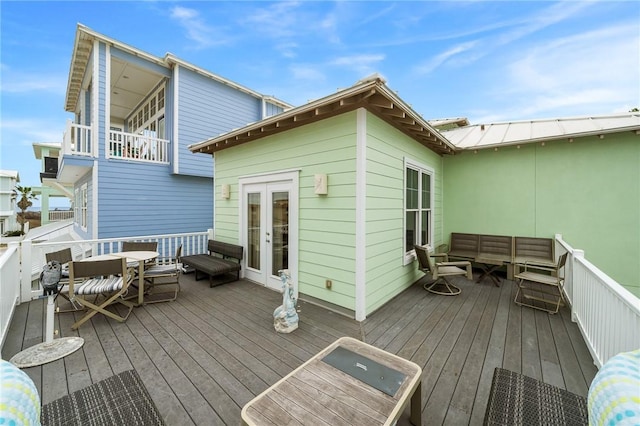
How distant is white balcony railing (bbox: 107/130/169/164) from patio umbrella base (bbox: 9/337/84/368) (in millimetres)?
5653

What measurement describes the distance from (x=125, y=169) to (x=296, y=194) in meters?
5.94

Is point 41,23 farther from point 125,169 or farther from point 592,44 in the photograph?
point 592,44

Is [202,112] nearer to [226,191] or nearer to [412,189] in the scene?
[226,191]

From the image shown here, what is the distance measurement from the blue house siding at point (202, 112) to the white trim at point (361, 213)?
6.68 meters

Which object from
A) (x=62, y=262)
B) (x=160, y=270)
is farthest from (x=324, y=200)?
(x=62, y=262)

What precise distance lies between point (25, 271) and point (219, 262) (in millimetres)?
2968

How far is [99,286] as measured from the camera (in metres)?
3.38

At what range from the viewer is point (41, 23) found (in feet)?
18.7

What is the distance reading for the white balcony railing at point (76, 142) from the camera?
6.16m

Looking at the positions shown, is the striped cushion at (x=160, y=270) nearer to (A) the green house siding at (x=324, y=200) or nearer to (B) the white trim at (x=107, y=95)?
(A) the green house siding at (x=324, y=200)

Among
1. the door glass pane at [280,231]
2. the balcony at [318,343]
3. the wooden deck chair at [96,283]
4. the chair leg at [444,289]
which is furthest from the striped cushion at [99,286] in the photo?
the chair leg at [444,289]

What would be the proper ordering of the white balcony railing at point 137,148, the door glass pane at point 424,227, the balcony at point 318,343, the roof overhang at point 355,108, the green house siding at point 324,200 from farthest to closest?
the white balcony railing at point 137,148 < the door glass pane at point 424,227 < the green house siding at point 324,200 < the roof overhang at point 355,108 < the balcony at point 318,343

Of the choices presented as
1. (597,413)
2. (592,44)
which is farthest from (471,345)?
(592,44)

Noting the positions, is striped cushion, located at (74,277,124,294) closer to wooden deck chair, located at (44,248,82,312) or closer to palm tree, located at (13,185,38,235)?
wooden deck chair, located at (44,248,82,312)
